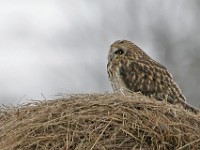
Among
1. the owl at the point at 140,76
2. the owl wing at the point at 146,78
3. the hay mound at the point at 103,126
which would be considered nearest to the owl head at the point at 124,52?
the owl at the point at 140,76

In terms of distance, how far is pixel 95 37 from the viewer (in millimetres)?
16094

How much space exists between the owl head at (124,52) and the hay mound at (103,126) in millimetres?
Answer: 2161

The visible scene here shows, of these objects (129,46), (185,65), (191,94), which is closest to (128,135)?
(129,46)

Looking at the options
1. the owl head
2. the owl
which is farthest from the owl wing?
the owl head

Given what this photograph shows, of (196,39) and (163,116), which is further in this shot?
(196,39)

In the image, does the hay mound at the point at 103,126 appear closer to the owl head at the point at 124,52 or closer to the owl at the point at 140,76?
the owl at the point at 140,76

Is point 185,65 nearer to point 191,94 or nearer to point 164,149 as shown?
point 191,94

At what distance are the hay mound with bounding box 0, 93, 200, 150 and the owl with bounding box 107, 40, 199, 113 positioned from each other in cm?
150

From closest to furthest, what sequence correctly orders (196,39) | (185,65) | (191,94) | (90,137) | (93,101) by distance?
(90,137), (93,101), (191,94), (185,65), (196,39)

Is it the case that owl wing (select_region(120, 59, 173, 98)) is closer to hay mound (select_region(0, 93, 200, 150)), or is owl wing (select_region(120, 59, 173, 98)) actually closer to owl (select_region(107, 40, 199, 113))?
owl (select_region(107, 40, 199, 113))

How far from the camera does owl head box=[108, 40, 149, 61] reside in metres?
8.89

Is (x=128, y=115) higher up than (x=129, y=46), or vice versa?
(x=129, y=46)

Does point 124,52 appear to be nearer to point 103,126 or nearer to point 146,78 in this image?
point 146,78

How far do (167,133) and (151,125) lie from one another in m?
0.13
